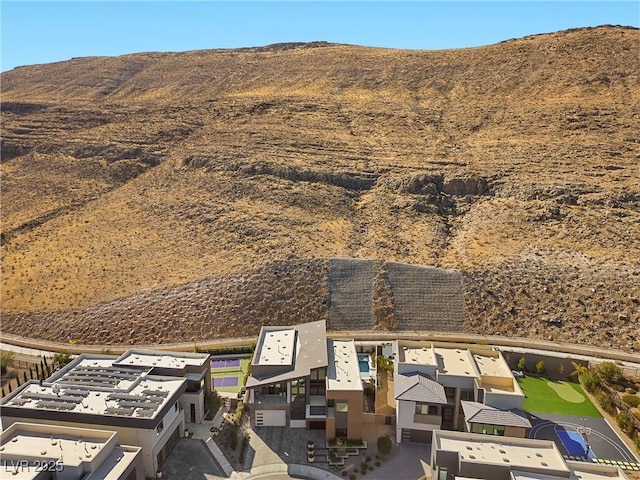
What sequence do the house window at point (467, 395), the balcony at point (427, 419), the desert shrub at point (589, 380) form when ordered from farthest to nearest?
the desert shrub at point (589, 380), the house window at point (467, 395), the balcony at point (427, 419)

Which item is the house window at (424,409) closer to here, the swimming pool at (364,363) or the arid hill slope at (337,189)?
the swimming pool at (364,363)

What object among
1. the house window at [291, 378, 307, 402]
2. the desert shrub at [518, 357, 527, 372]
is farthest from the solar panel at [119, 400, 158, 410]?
the desert shrub at [518, 357, 527, 372]

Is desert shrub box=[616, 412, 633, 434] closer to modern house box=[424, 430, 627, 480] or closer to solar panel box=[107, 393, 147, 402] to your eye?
modern house box=[424, 430, 627, 480]

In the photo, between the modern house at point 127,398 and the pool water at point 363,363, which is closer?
the modern house at point 127,398

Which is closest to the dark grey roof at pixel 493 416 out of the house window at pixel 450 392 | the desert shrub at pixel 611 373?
the house window at pixel 450 392

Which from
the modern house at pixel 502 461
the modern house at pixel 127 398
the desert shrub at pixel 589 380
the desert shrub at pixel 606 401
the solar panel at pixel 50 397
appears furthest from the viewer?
the desert shrub at pixel 589 380

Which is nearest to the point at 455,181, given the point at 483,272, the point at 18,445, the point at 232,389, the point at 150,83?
the point at 483,272

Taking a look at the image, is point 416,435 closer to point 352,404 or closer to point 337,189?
point 352,404

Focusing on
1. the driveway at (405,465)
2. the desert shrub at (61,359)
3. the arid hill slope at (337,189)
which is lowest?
the driveway at (405,465)
